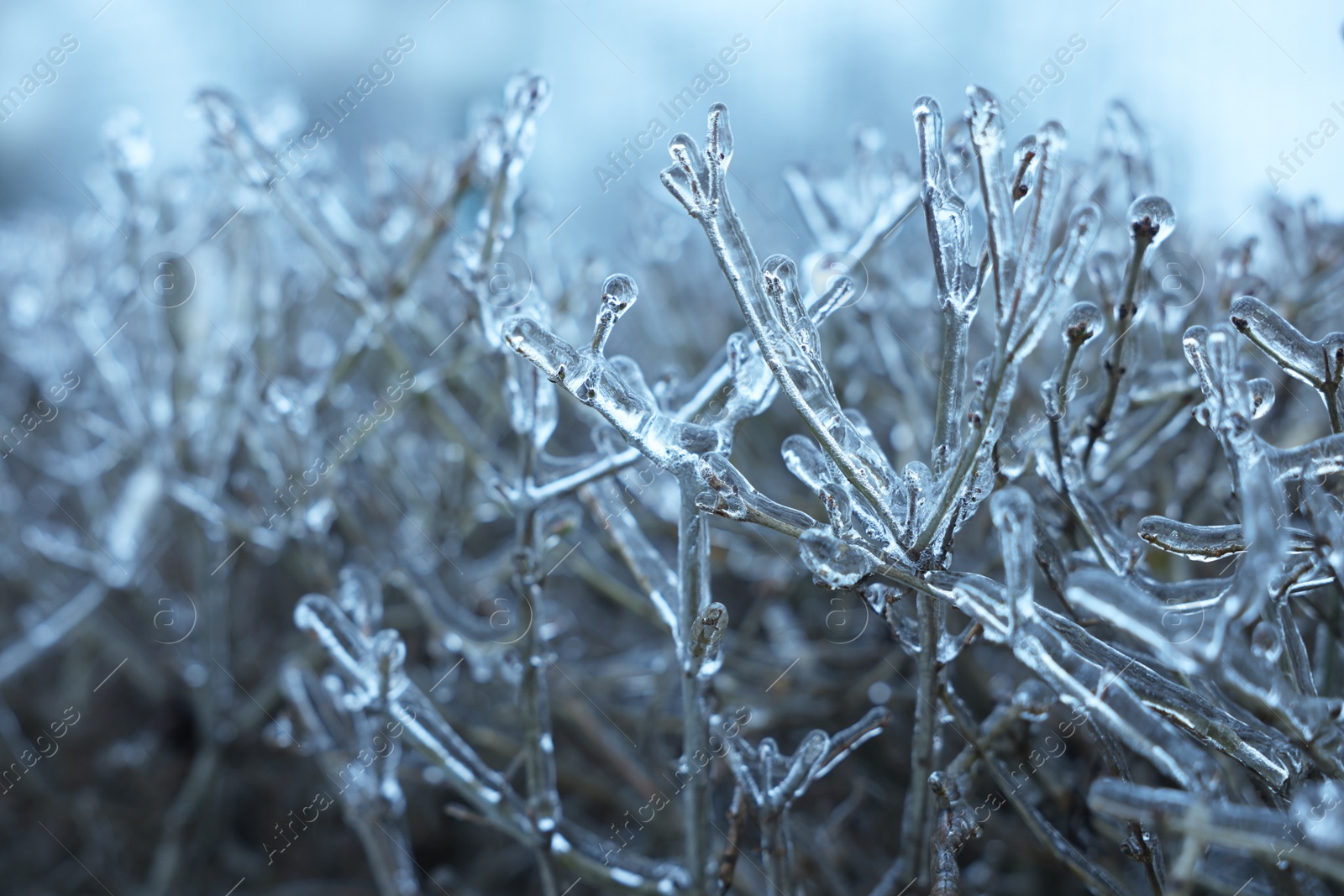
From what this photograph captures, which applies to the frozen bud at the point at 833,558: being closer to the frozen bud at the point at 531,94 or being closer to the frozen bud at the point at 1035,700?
the frozen bud at the point at 1035,700

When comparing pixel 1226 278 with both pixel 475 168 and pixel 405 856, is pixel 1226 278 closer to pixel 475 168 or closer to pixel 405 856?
pixel 475 168

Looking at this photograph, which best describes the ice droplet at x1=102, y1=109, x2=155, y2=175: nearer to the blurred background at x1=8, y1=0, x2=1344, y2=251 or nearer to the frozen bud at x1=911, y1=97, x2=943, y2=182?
the blurred background at x1=8, y1=0, x2=1344, y2=251

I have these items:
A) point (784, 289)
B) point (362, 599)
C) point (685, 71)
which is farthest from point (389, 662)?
point (685, 71)

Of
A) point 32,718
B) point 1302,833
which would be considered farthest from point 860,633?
point 32,718

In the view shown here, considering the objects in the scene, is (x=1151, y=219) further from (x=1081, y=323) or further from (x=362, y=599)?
(x=362, y=599)

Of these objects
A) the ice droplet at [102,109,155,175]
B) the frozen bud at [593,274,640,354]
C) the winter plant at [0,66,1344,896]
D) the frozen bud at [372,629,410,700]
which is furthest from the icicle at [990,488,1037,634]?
the ice droplet at [102,109,155,175]

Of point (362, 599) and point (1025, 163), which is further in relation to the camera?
point (362, 599)

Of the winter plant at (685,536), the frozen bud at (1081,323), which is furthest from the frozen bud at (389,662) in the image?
the frozen bud at (1081,323)
